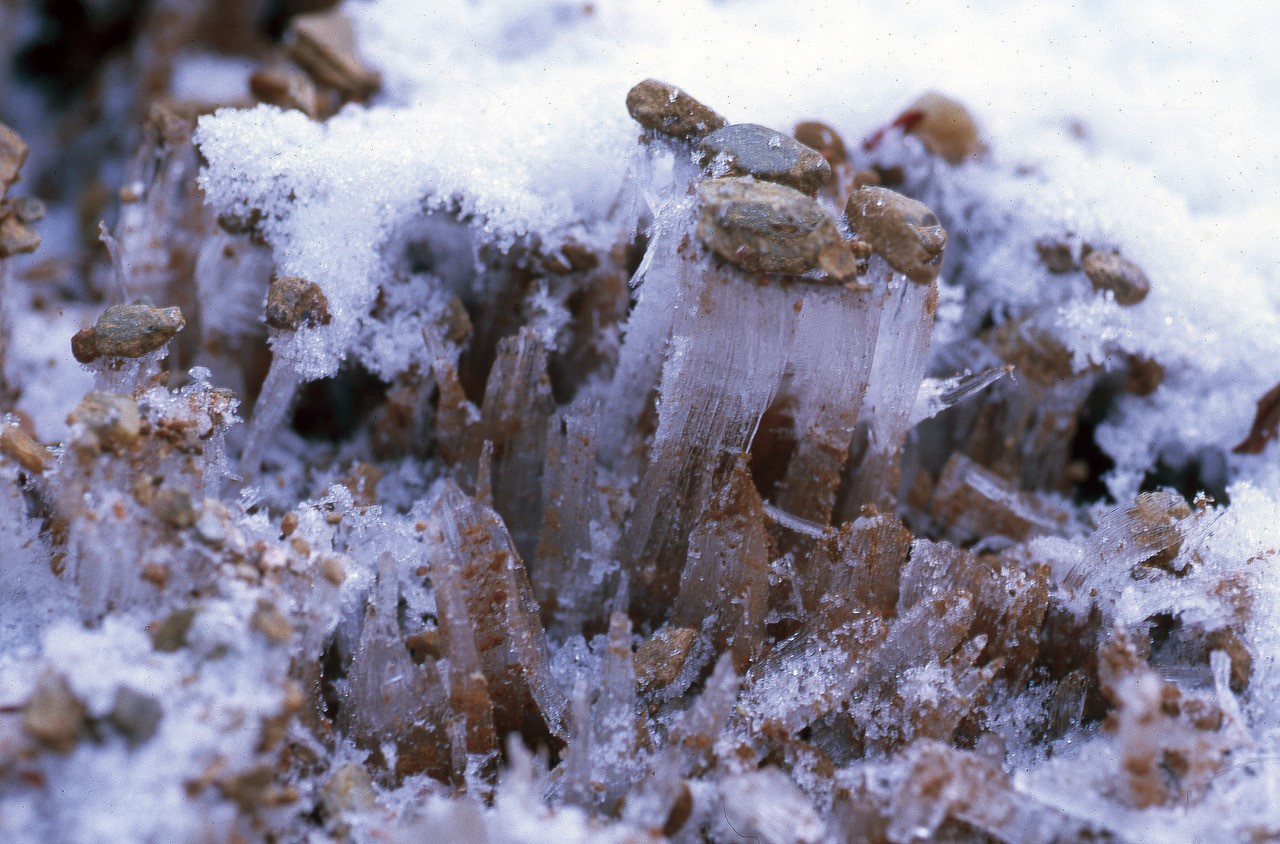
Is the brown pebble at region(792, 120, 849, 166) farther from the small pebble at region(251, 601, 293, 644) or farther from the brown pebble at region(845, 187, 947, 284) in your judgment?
the small pebble at region(251, 601, 293, 644)

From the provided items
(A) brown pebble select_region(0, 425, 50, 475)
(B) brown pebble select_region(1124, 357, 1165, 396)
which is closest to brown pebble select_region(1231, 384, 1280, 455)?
(B) brown pebble select_region(1124, 357, 1165, 396)

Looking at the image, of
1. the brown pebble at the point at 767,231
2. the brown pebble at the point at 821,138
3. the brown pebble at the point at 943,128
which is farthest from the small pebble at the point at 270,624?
the brown pebble at the point at 943,128

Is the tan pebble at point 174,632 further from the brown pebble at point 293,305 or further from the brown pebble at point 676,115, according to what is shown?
the brown pebble at point 676,115

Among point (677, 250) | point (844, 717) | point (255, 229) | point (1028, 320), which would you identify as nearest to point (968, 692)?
point (844, 717)

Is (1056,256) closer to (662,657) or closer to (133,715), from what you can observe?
(662,657)

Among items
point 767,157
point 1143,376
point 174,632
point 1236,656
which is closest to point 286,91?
point 767,157
